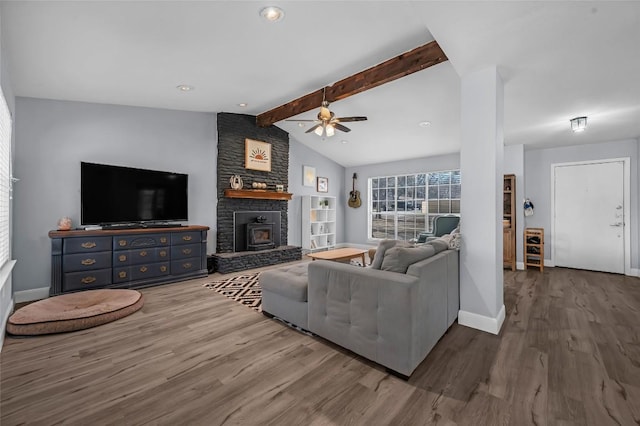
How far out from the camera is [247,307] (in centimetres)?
314

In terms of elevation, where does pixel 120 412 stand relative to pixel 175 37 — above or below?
below

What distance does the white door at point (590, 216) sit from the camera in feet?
15.5

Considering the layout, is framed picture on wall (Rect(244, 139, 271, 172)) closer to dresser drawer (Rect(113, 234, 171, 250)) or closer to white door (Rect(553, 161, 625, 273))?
dresser drawer (Rect(113, 234, 171, 250))

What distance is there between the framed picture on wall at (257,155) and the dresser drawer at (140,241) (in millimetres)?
2082

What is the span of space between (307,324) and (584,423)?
180 cm

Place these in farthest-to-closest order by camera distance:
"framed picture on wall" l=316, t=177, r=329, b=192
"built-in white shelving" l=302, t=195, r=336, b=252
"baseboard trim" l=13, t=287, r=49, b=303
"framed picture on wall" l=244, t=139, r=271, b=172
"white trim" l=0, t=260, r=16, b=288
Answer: "framed picture on wall" l=316, t=177, r=329, b=192 → "built-in white shelving" l=302, t=195, r=336, b=252 → "framed picture on wall" l=244, t=139, r=271, b=172 → "baseboard trim" l=13, t=287, r=49, b=303 → "white trim" l=0, t=260, r=16, b=288

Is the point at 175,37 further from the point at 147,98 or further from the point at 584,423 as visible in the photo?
the point at 584,423

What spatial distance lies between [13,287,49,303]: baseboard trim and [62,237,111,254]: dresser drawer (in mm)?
671

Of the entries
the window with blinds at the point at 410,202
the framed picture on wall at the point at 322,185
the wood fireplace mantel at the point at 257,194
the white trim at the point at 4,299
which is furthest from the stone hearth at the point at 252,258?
the window with blinds at the point at 410,202

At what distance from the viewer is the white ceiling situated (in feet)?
6.54

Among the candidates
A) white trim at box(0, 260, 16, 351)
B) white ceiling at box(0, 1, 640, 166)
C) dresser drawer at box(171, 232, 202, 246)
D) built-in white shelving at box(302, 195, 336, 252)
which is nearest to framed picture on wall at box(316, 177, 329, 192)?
built-in white shelving at box(302, 195, 336, 252)

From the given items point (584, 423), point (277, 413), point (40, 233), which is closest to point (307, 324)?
point (277, 413)

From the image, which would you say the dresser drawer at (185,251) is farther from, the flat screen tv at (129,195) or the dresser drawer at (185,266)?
the flat screen tv at (129,195)

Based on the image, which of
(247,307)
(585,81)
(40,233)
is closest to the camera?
(585,81)
